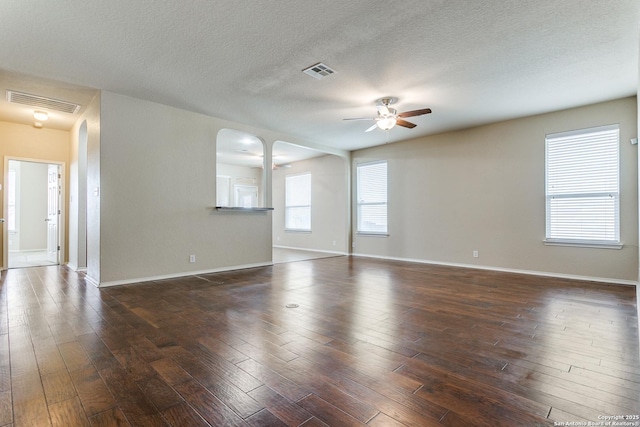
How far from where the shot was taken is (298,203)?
32.1 feet

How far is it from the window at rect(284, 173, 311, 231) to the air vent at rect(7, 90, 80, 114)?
19.0 feet

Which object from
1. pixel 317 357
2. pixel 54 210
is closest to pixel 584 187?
pixel 317 357

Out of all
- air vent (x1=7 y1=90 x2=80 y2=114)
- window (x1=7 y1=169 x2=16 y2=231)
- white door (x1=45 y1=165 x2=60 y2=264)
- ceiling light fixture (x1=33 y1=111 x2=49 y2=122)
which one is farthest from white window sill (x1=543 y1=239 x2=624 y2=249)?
window (x1=7 y1=169 x2=16 y2=231)

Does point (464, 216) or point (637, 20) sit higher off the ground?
point (637, 20)

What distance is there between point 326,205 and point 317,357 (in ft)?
22.2

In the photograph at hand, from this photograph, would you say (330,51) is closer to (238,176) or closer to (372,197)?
(372,197)

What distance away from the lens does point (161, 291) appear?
405 cm

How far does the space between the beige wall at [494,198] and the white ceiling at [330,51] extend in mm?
639

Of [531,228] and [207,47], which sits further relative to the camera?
[531,228]

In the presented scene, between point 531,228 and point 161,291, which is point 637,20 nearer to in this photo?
point 531,228

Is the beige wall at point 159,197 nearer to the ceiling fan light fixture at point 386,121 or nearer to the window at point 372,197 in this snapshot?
the ceiling fan light fixture at point 386,121

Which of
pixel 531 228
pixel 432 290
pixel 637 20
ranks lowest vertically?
pixel 432 290

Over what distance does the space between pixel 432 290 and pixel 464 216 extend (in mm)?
2621

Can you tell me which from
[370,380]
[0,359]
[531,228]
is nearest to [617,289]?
[531,228]
